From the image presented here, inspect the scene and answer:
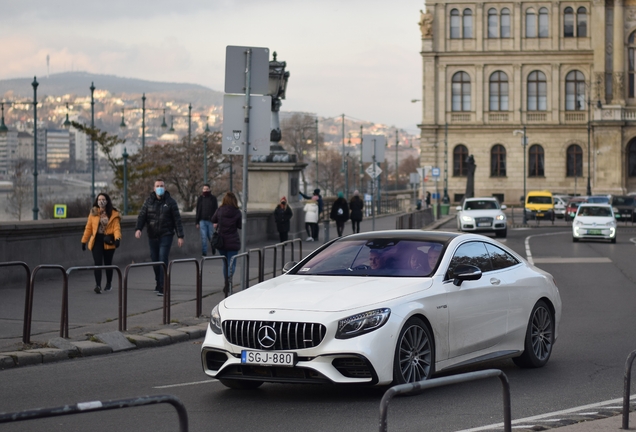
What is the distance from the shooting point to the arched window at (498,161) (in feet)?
315

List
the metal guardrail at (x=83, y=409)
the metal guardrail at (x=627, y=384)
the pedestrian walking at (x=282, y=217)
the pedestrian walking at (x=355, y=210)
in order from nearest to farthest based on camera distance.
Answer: the metal guardrail at (x=83, y=409) < the metal guardrail at (x=627, y=384) < the pedestrian walking at (x=282, y=217) < the pedestrian walking at (x=355, y=210)

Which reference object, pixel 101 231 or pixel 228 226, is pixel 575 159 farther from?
pixel 101 231

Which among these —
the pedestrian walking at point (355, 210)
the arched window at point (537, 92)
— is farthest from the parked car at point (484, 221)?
the arched window at point (537, 92)

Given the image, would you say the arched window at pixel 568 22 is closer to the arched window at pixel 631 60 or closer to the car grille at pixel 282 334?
the arched window at pixel 631 60

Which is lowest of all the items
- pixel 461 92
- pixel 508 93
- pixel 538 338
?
pixel 538 338

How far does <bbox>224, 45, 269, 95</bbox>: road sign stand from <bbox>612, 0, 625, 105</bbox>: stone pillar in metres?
81.0

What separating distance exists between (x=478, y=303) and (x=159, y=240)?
8.93 m

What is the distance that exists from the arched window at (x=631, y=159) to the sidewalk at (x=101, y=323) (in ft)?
253

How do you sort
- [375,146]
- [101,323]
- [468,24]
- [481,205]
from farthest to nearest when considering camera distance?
[468,24]
[481,205]
[375,146]
[101,323]

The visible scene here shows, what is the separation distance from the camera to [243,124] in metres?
15.0

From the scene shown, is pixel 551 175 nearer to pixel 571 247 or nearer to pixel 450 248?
pixel 571 247

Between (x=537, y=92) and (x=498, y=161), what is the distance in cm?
720

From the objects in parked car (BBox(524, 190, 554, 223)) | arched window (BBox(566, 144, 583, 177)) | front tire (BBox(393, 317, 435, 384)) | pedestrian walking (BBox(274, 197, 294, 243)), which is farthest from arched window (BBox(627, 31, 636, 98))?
front tire (BBox(393, 317, 435, 384))

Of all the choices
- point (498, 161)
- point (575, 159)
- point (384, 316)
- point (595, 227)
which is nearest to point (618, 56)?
point (575, 159)
